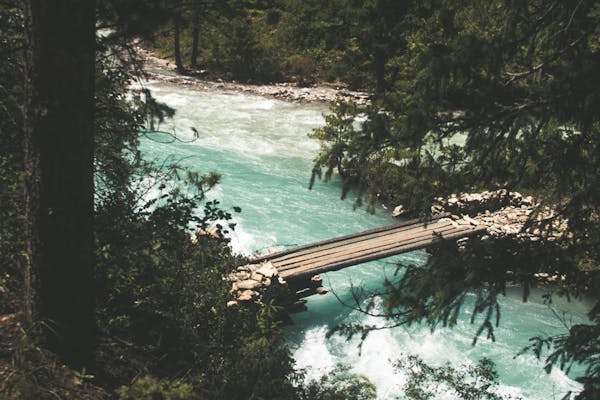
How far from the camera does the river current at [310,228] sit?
6.72m

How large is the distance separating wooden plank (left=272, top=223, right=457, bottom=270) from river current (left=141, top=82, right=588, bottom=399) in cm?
30

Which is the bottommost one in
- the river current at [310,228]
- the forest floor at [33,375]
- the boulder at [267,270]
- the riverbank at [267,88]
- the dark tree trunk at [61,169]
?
the river current at [310,228]

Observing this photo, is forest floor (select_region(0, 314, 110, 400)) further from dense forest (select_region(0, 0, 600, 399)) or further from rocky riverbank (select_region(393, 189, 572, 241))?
rocky riverbank (select_region(393, 189, 572, 241))

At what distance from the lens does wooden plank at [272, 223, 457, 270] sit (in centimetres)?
775

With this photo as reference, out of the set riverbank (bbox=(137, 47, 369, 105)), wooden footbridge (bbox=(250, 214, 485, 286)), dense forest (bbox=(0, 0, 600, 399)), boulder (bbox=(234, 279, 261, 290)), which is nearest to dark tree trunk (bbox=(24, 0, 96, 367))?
dense forest (bbox=(0, 0, 600, 399))

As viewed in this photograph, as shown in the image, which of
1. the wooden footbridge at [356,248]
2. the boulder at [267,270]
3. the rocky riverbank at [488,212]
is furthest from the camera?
the rocky riverbank at [488,212]

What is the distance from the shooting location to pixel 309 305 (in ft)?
26.2

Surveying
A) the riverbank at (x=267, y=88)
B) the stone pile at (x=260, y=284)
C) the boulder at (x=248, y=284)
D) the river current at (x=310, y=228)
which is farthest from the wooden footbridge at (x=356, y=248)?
the riverbank at (x=267, y=88)

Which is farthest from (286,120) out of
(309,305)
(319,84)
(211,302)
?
(211,302)

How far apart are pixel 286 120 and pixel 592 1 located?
13811mm

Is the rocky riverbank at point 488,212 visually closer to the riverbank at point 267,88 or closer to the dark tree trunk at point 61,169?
the dark tree trunk at point 61,169

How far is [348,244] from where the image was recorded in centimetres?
853

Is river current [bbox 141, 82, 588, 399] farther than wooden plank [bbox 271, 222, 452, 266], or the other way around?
wooden plank [bbox 271, 222, 452, 266]

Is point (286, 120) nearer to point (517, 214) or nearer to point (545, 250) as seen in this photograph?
point (517, 214)
